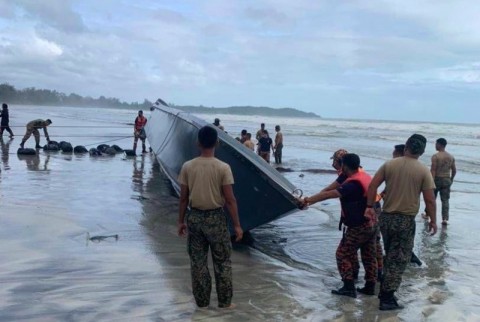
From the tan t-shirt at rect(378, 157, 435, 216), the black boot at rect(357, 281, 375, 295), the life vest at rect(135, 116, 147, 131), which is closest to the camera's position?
the tan t-shirt at rect(378, 157, 435, 216)

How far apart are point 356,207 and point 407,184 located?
57cm

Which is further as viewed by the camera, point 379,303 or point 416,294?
point 416,294

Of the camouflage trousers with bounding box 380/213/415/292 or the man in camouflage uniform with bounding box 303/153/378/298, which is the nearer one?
the camouflage trousers with bounding box 380/213/415/292

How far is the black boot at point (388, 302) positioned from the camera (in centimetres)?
Result: 516

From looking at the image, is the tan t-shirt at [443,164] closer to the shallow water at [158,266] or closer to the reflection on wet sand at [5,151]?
the shallow water at [158,266]

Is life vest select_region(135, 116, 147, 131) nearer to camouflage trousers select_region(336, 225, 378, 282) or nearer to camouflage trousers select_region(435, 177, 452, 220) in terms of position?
camouflage trousers select_region(435, 177, 452, 220)

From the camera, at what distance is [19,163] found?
14492 mm

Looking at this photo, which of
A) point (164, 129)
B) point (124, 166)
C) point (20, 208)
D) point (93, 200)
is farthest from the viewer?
point (124, 166)

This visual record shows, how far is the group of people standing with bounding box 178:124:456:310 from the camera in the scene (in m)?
4.69

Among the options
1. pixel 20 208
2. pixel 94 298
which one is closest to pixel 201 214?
pixel 94 298

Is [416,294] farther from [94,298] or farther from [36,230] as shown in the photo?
[36,230]

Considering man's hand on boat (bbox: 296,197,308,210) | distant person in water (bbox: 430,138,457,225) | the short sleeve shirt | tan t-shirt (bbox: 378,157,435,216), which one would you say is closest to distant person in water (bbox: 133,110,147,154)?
distant person in water (bbox: 430,138,457,225)

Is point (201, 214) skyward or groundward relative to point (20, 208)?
skyward

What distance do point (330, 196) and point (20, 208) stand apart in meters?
5.60
